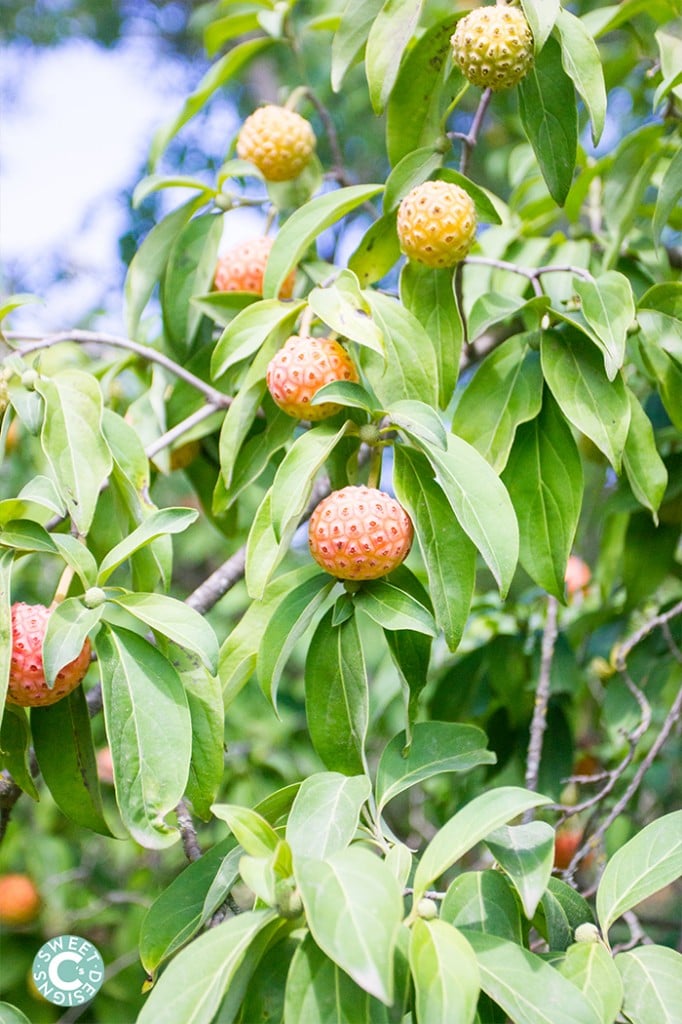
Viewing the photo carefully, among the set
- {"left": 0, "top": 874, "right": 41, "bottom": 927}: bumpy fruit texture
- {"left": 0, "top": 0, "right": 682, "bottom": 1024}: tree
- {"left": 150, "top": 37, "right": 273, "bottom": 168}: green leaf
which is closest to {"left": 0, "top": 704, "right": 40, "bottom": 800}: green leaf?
{"left": 0, "top": 0, "right": 682, "bottom": 1024}: tree

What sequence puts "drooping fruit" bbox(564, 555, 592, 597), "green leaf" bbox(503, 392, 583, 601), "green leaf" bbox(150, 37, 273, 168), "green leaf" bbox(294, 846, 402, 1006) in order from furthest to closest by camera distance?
"drooping fruit" bbox(564, 555, 592, 597) < "green leaf" bbox(150, 37, 273, 168) < "green leaf" bbox(503, 392, 583, 601) < "green leaf" bbox(294, 846, 402, 1006)

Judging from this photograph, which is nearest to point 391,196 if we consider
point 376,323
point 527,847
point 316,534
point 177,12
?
point 376,323

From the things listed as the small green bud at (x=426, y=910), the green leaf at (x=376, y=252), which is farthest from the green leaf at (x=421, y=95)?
the small green bud at (x=426, y=910)

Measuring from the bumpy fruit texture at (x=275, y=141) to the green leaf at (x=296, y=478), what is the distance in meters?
0.63

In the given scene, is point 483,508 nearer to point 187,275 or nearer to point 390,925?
point 390,925

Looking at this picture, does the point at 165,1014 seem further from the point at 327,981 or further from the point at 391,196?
the point at 391,196

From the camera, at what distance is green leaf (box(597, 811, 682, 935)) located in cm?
88

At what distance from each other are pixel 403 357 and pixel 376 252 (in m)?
0.21

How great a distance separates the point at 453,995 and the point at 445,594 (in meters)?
0.39

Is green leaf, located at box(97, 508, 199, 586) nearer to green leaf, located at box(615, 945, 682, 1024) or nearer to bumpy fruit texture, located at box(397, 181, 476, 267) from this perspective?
bumpy fruit texture, located at box(397, 181, 476, 267)

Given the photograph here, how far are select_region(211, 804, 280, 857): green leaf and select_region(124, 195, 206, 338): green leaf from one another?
2.81 ft

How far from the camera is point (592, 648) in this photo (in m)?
1.88

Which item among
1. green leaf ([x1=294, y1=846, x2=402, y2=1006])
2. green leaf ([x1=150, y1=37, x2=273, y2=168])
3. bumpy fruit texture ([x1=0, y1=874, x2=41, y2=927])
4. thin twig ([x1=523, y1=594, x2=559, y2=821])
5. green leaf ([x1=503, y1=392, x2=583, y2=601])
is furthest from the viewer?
bumpy fruit texture ([x1=0, y1=874, x2=41, y2=927])

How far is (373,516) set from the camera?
3.16ft
